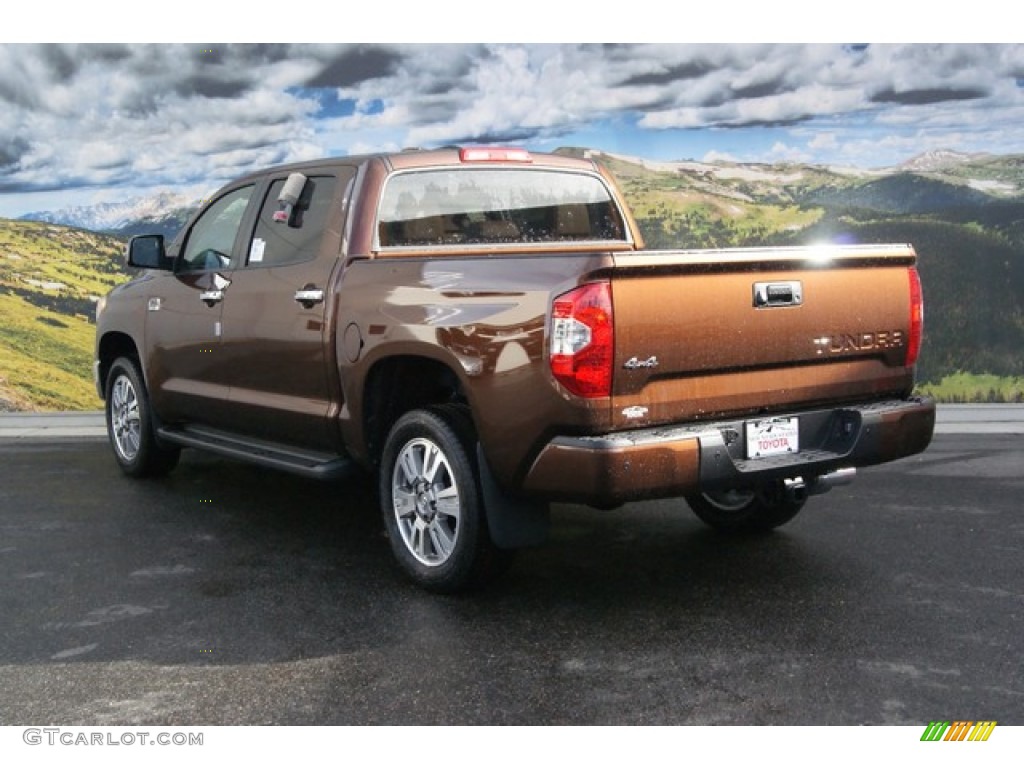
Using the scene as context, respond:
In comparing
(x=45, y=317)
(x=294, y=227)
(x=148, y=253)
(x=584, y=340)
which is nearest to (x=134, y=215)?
(x=45, y=317)

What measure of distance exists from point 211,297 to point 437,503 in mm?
2203

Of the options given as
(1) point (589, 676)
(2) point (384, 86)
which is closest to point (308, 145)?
(2) point (384, 86)

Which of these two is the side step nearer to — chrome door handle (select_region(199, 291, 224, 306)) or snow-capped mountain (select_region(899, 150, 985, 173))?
chrome door handle (select_region(199, 291, 224, 306))

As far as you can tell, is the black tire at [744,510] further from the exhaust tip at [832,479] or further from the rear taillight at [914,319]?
the rear taillight at [914,319]

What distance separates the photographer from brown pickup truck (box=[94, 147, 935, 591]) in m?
4.35

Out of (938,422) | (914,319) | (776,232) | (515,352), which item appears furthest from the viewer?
(776,232)

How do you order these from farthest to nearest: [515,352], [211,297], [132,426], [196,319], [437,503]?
[132,426] < [196,319] < [211,297] < [437,503] < [515,352]

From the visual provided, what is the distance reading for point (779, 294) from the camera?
4688 mm

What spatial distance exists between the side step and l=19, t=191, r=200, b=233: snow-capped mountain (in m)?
5.01

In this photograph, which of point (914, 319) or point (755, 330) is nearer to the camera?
point (755, 330)

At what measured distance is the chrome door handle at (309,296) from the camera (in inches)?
218

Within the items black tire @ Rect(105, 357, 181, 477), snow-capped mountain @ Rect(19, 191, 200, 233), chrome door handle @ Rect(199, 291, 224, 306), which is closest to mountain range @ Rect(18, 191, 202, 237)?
snow-capped mountain @ Rect(19, 191, 200, 233)
